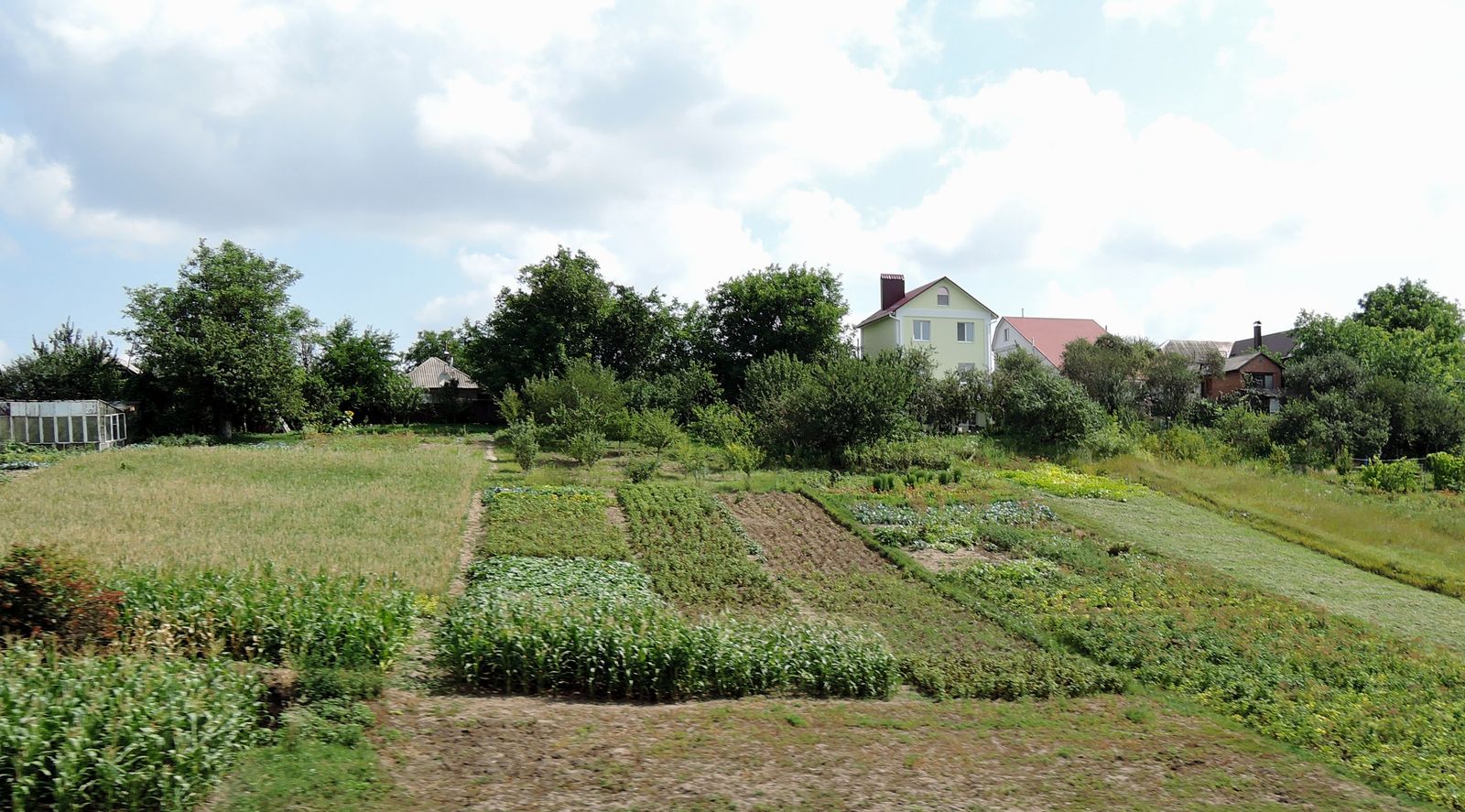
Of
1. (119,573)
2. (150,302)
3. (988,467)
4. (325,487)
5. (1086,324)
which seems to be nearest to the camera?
(119,573)

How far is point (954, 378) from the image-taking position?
1479 inches

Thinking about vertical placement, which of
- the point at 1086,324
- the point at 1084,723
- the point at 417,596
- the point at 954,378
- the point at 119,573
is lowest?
the point at 1084,723

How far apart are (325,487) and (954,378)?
25170 millimetres

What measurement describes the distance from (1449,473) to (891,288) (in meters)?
26.8

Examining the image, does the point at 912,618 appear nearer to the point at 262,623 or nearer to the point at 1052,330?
the point at 262,623

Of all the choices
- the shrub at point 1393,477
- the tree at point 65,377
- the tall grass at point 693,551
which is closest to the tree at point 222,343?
the tree at point 65,377

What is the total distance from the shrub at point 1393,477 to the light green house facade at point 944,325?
18904 millimetres

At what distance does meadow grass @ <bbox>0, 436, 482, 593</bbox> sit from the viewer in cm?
1443

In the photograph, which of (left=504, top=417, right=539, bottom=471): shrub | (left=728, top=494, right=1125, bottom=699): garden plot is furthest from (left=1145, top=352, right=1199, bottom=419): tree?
(left=504, top=417, right=539, bottom=471): shrub

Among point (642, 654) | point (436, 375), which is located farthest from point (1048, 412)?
point (436, 375)

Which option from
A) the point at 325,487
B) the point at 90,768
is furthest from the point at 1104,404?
the point at 90,768

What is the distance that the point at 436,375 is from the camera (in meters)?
57.8

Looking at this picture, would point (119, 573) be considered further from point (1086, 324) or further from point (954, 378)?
point (1086, 324)

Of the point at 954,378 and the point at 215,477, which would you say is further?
the point at 954,378
